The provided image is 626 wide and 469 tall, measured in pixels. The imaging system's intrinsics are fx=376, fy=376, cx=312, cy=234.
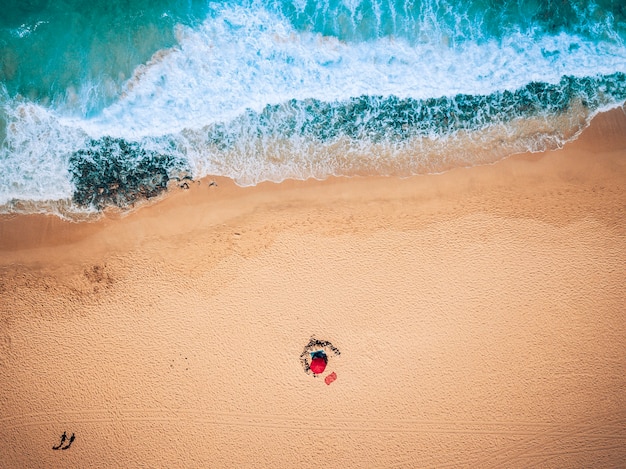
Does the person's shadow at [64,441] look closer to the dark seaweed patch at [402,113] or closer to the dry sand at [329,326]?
the dry sand at [329,326]

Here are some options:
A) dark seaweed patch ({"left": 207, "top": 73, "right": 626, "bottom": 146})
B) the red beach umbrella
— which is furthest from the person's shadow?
dark seaweed patch ({"left": 207, "top": 73, "right": 626, "bottom": 146})

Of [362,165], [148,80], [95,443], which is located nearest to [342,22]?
[362,165]

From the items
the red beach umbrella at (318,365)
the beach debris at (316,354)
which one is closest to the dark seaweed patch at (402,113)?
the beach debris at (316,354)

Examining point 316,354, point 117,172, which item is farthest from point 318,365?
point 117,172

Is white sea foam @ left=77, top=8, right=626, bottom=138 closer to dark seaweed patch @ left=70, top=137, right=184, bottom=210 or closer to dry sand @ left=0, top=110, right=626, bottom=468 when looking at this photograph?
dark seaweed patch @ left=70, top=137, right=184, bottom=210

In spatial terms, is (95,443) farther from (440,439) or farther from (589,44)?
(589,44)

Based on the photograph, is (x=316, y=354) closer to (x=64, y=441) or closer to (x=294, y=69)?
(x=64, y=441)
